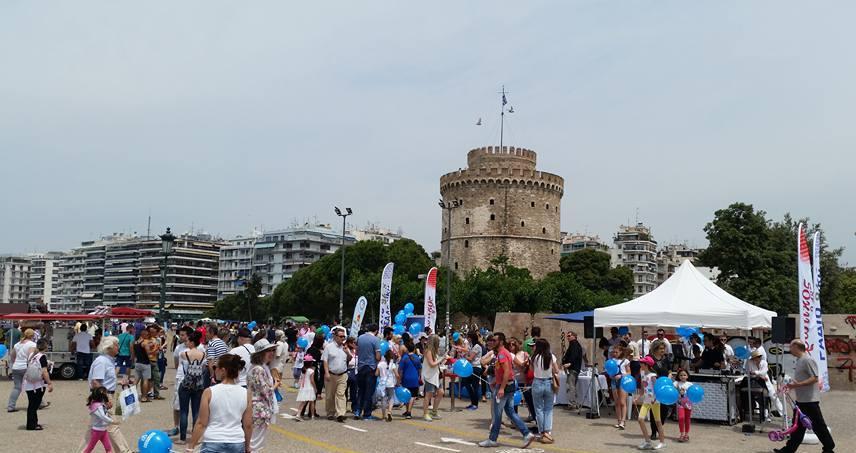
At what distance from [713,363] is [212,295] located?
492ft

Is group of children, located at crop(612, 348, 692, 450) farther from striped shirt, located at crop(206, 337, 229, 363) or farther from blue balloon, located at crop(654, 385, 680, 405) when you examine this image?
striped shirt, located at crop(206, 337, 229, 363)

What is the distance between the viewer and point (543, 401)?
35.0 feet

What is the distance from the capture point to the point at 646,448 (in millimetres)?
10375

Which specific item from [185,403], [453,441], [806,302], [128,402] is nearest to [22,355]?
[185,403]

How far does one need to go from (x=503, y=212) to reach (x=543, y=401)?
5712 cm

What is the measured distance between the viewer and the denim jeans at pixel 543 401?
419 inches

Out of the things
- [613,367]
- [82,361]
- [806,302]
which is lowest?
[82,361]

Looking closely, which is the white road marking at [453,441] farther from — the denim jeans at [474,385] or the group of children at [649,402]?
the denim jeans at [474,385]

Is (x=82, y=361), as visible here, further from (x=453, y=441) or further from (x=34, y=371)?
(x=453, y=441)

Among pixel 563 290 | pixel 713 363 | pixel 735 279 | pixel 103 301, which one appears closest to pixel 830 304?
pixel 735 279

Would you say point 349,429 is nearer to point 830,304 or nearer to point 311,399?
point 311,399

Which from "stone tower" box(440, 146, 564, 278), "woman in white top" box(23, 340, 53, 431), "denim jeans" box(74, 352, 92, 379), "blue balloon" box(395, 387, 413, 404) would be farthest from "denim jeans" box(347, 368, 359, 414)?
"stone tower" box(440, 146, 564, 278)

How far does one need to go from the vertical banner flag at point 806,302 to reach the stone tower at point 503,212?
182 feet

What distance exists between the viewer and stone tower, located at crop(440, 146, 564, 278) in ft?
221
